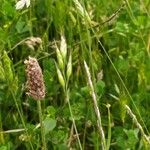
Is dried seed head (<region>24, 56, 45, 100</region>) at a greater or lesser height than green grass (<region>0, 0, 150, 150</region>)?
greater

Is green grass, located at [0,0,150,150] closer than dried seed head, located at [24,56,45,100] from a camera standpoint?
No

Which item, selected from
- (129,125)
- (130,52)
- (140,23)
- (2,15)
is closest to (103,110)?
(129,125)

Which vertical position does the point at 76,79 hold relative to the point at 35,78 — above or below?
below

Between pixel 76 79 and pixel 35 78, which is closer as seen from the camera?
pixel 35 78

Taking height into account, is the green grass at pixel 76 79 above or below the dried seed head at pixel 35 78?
below

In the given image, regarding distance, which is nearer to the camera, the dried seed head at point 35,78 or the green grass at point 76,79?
the dried seed head at point 35,78
